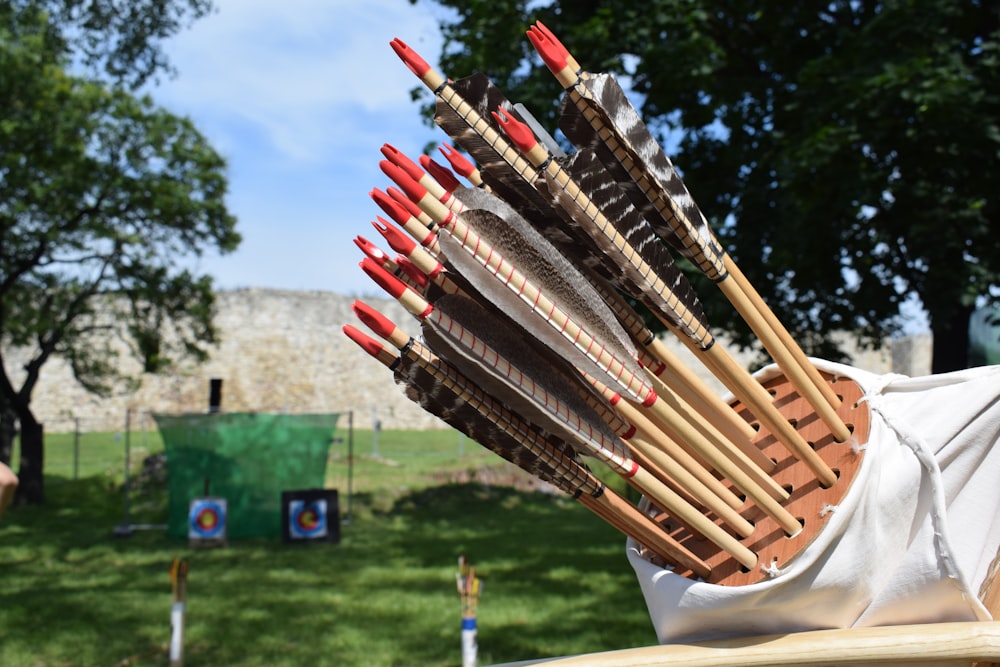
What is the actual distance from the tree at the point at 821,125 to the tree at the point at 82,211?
646cm

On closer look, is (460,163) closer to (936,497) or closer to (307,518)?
(936,497)

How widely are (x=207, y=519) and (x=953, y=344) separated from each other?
29.1 feet

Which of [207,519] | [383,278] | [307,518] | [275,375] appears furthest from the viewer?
[275,375]

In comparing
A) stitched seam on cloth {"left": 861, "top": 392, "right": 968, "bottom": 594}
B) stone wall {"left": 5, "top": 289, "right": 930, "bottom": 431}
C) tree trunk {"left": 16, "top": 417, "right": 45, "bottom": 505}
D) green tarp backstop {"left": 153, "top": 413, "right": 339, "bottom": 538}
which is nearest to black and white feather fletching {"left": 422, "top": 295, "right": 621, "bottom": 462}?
stitched seam on cloth {"left": 861, "top": 392, "right": 968, "bottom": 594}

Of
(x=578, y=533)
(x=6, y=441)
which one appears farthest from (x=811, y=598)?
(x=6, y=441)

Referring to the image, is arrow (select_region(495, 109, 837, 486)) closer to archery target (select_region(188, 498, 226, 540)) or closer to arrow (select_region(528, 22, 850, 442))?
arrow (select_region(528, 22, 850, 442))

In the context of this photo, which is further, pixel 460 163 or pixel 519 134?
pixel 460 163

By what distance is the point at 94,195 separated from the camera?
14.7m

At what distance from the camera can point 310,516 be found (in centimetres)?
1208

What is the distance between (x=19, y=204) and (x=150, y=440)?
9007mm

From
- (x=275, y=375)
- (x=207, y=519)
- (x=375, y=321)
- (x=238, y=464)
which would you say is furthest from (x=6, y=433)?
(x=375, y=321)

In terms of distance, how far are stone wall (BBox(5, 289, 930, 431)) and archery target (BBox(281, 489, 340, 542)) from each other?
50.6 feet

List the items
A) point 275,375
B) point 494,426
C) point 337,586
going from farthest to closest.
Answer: point 275,375 < point 337,586 < point 494,426

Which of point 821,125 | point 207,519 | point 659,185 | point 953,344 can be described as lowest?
point 207,519
